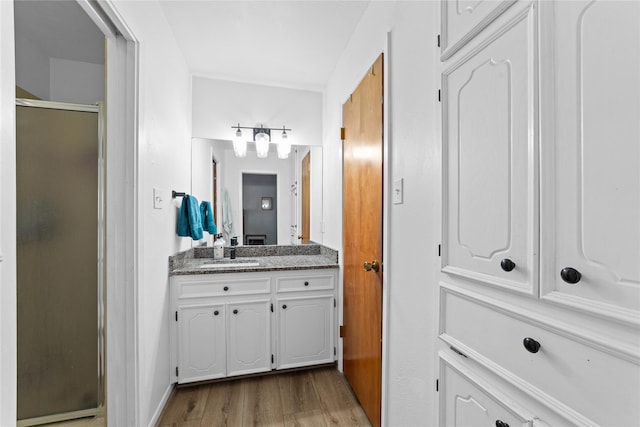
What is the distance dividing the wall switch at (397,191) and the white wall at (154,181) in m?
1.24

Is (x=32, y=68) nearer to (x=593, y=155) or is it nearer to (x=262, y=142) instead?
(x=262, y=142)

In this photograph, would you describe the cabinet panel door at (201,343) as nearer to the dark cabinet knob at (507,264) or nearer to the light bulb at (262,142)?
the light bulb at (262,142)

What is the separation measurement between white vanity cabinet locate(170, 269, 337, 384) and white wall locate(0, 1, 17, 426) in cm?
129

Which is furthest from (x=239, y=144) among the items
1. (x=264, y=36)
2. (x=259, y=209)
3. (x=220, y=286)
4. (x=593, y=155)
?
(x=593, y=155)

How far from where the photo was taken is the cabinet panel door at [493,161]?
0.69 m

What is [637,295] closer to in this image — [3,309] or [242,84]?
[3,309]

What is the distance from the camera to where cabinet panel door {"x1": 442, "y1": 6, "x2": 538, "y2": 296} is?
69cm

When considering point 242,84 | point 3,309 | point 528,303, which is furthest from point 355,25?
point 3,309

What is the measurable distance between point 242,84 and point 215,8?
0.86m

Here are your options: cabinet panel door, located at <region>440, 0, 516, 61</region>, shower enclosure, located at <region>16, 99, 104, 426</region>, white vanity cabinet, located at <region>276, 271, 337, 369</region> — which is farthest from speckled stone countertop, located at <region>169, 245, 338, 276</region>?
cabinet panel door, located at <region>440, 0, 516, 61</region>

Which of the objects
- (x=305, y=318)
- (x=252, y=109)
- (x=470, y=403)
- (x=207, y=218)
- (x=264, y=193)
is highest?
(x=252, y=109)

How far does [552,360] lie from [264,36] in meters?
2.20

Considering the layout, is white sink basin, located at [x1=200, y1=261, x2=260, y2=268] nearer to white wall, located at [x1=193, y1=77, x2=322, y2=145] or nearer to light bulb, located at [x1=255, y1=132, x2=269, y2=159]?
light bulb, located at [x1=255, y1=132, x2=269, y2=159]

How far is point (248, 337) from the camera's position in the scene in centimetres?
209
